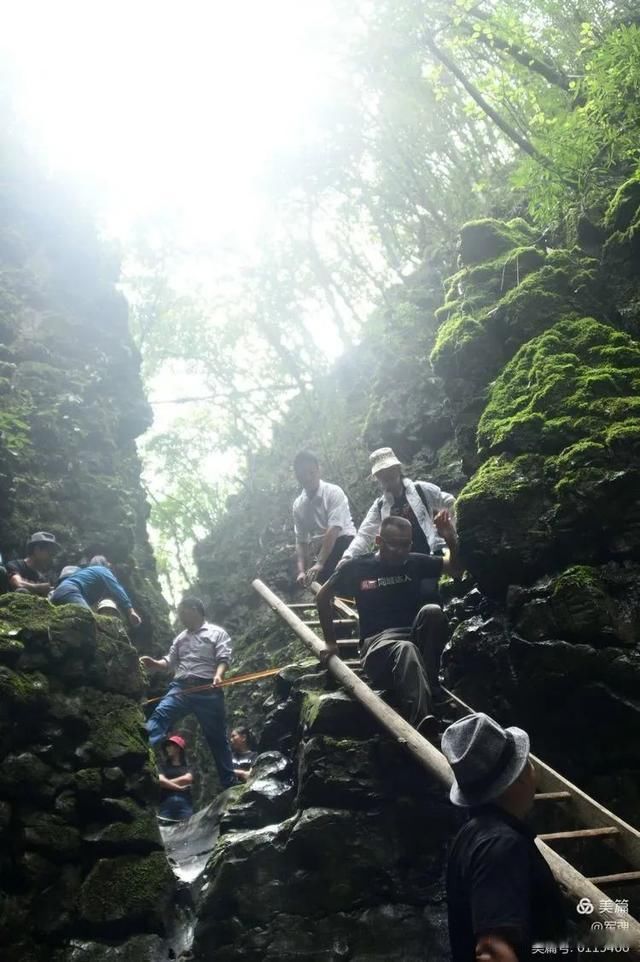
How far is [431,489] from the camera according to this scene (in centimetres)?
753

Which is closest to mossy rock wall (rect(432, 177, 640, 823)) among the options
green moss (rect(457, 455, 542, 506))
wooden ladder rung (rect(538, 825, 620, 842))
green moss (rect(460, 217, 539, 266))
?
green moss (rect(457, 455, 542, 506))

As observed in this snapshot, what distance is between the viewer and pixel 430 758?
16.3ft

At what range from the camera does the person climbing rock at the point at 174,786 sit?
8.57 metres

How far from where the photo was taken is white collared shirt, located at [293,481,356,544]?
9.11 m

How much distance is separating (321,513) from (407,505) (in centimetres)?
210

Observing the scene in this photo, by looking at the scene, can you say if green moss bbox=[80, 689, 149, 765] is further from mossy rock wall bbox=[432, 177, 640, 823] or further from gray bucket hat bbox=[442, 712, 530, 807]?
gray bucket hat bbox=[442, 712, 530, 807]

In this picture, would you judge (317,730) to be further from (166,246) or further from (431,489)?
(166,246)

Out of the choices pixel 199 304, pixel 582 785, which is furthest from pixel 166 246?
pixel 582 785

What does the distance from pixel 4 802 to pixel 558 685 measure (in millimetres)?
4946

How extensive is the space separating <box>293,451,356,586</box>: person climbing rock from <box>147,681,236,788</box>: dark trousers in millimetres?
1965

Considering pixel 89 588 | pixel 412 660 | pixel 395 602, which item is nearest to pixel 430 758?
pixel 412 660

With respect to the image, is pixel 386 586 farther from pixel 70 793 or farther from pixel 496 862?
pixel 496 862

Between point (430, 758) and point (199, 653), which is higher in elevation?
point (199, 653)

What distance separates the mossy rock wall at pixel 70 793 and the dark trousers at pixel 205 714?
1.04 meters
